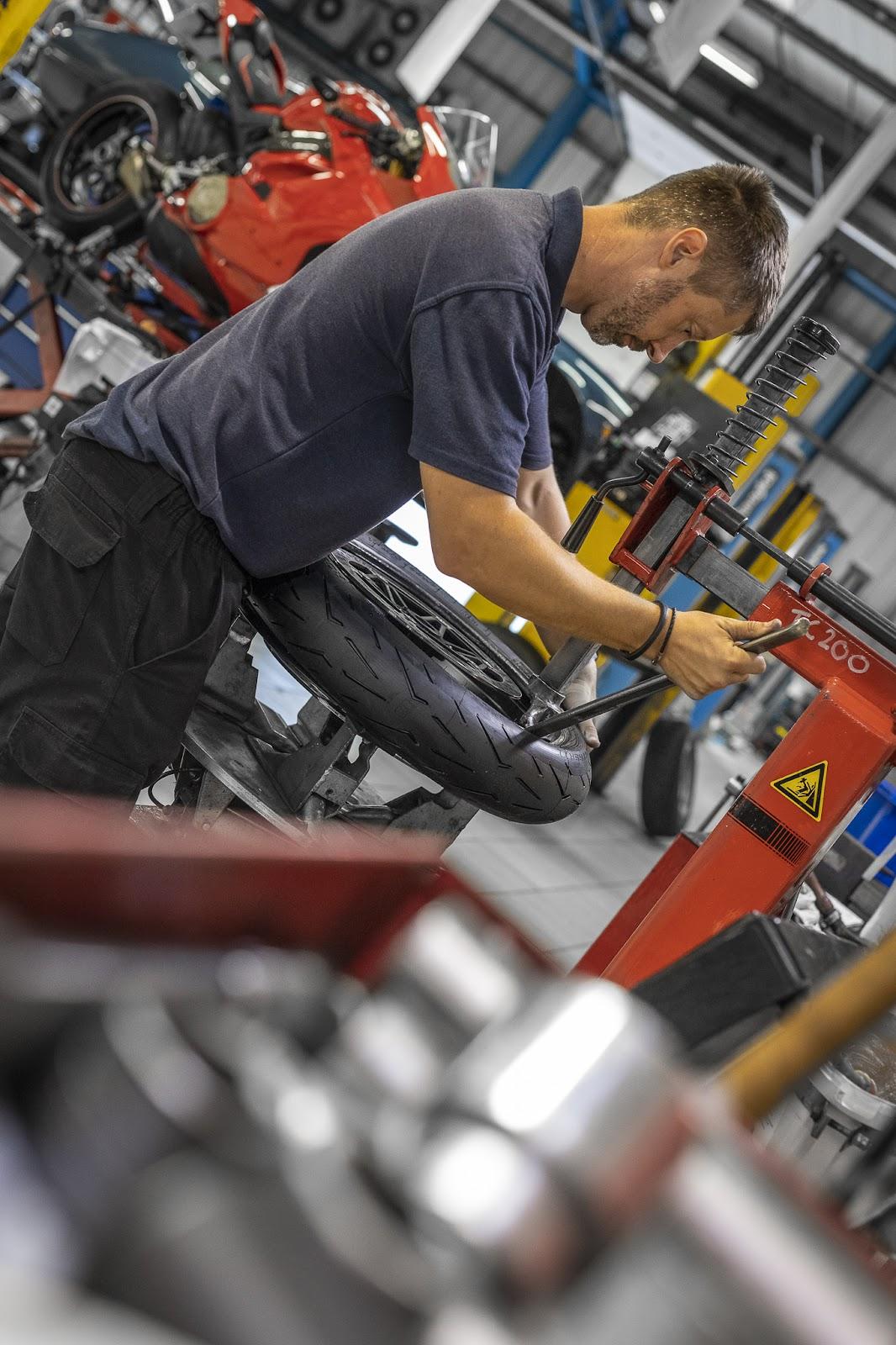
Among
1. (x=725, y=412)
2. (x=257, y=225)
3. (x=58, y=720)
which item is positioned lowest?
(x=58, y=720)

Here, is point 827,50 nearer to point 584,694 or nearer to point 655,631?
point 584,694

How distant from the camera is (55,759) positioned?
1775mm

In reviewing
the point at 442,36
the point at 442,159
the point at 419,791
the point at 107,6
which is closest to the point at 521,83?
the point at 442,36

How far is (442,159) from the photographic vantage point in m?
4.59

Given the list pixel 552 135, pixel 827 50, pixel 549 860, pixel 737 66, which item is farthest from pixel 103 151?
pixel 552 135

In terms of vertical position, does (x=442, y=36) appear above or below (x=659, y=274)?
above

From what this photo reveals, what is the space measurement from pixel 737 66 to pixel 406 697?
14216 millimetres

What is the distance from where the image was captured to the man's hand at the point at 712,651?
5.71 ft

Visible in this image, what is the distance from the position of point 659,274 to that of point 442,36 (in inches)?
268

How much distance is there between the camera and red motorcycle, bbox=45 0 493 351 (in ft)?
14.5

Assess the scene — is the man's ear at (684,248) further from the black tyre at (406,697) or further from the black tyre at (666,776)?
the black tyre at (666,776)

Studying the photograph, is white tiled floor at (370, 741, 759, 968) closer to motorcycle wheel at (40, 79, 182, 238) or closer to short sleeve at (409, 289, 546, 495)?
short sleeve at (409, 289, 546, 495)

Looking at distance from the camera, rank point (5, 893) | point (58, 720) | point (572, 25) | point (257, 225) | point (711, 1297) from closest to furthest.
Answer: point (711, 1297) < point (5, 893) < point (58, 720) < point (257, 225) < point (572, 25)

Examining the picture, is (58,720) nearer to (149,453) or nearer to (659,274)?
(149,453)
